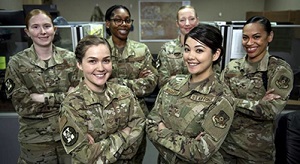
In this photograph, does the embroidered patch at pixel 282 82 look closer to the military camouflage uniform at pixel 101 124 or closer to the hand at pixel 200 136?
the hand at pixel 200 136

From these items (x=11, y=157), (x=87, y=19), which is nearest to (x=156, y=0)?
(x=87, y=19)

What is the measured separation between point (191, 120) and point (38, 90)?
3.51ft

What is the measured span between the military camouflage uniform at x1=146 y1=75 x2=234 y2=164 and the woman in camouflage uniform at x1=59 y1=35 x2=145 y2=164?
13 cm

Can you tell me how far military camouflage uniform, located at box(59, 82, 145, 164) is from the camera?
120cm

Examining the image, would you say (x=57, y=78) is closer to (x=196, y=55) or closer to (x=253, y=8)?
(x=196, y=55)

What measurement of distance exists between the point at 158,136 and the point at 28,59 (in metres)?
1.05

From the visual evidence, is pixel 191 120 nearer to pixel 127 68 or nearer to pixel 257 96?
pixel 257 96

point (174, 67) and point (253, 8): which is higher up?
point (253, 8)

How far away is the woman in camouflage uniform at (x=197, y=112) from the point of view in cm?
120

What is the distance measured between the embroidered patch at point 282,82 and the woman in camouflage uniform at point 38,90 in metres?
1.37

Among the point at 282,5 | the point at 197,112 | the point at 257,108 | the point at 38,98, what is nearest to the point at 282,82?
the point at 257,108

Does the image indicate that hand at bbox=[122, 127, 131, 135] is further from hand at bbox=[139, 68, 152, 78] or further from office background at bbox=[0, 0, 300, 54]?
office background at bbox=[0, 0, 300, 54]

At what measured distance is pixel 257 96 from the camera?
168cm

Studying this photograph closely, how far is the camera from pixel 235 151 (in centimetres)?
171
